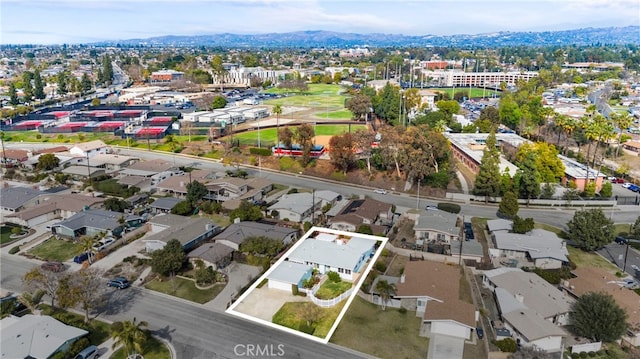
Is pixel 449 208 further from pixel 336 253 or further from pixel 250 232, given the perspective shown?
pixel 336 253

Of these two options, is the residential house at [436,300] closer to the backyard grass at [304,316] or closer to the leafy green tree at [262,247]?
the backyard grass at [304,316]

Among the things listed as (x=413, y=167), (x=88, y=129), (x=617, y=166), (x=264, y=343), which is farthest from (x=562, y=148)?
(x=88, y=129)

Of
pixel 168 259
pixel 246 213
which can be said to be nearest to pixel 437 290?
pixel 168 259

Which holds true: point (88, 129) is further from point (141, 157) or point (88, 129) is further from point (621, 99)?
point (621, 99)

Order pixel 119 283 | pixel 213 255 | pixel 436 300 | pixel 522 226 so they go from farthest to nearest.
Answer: pixel 522 226, pixel 213 255, pixel 119 283, pixel 436 300

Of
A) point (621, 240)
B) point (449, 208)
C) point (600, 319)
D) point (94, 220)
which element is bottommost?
point (621, 240)

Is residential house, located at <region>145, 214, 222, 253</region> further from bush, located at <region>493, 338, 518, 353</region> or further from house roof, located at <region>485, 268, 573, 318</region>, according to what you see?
bush, located at <region>493, 338, 518, 353</region>
